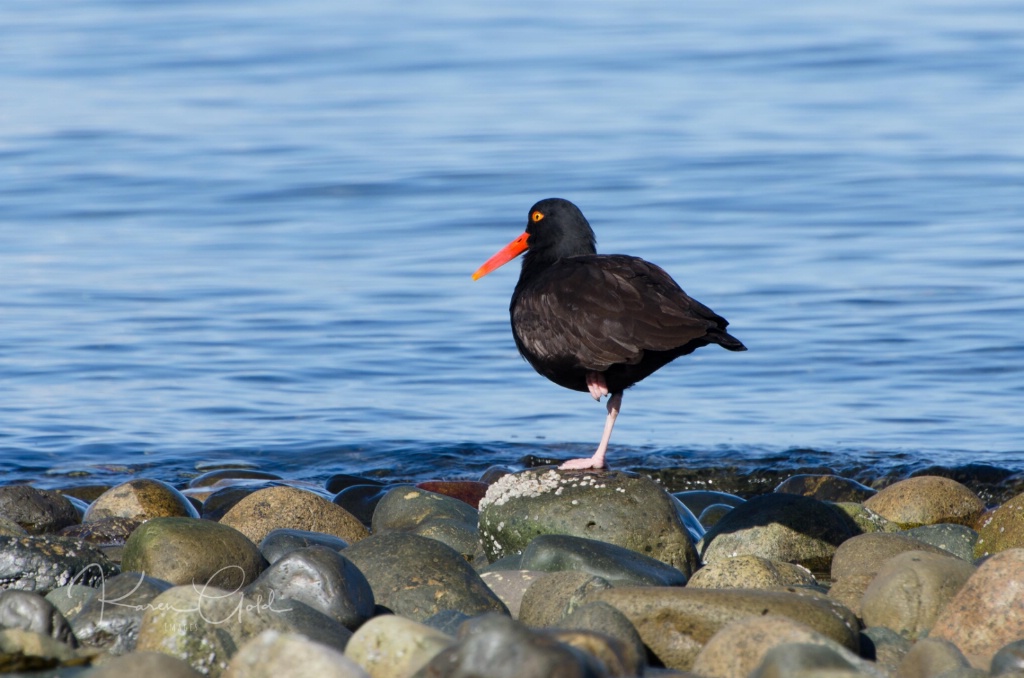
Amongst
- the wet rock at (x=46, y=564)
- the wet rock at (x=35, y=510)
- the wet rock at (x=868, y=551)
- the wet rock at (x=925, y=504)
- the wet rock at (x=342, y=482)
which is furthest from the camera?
the wet rock at (x=342, y=482)

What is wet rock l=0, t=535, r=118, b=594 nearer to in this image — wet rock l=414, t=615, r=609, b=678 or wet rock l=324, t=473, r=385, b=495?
wet rock l=414, t=615, r=609, b=678

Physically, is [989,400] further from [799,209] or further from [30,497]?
[30,497]

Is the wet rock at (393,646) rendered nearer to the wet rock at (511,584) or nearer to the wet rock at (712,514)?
the wet rock at (511,584)

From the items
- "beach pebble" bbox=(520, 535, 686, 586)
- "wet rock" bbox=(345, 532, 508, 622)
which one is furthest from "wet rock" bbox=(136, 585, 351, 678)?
"beach pebble" bbox=(520, 535, 686, 586)

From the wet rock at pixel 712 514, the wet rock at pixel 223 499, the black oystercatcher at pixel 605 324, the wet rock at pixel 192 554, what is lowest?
the wet rock at pixel 223 499

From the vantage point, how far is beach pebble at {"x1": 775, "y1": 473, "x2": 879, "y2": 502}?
779 cm

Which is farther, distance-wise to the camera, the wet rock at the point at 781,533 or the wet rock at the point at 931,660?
the wet rock at the point at 781,533

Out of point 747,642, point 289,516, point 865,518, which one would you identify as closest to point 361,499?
point 289,516

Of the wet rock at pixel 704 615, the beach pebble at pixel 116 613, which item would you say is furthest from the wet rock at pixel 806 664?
the beach pebble at pixel 116 613

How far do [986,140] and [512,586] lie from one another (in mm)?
14740

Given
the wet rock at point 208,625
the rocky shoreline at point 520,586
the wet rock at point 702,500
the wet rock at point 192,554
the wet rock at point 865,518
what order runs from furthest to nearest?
1. the wet rock at point 702,500
2. the wet rock at point 865,518
3. the wet rock at point 192,554
4. the wet rock at point 208,625
5. the rocky shoreline at point 520,586

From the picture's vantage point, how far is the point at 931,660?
12.9ft

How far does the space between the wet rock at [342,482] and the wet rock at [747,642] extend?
436 cm

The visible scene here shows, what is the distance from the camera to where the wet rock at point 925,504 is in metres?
6.85
